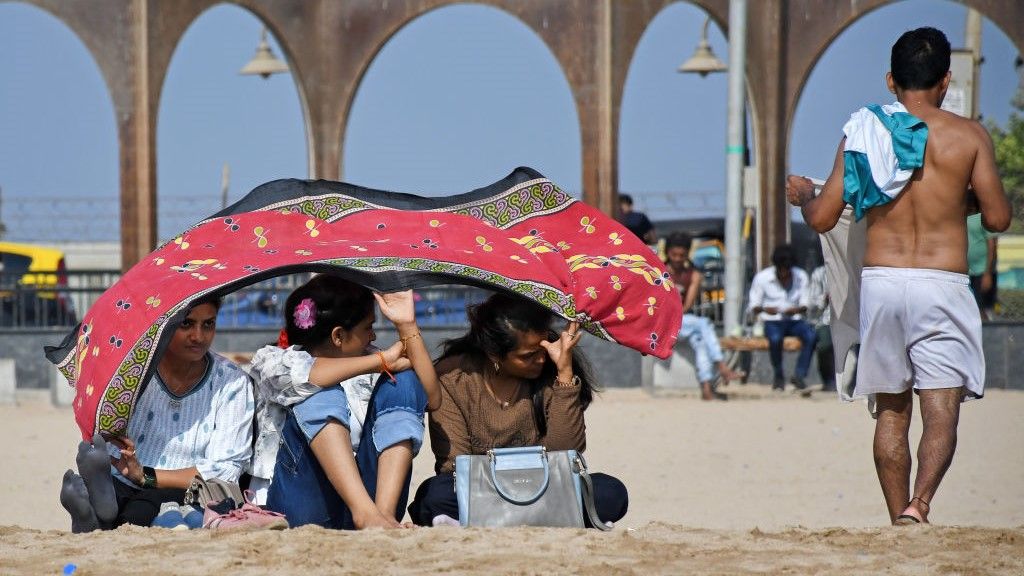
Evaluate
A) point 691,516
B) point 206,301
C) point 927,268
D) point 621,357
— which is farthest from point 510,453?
point 621,357

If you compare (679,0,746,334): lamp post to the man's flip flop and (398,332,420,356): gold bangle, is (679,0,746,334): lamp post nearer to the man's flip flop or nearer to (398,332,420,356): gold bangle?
the man's flip flop

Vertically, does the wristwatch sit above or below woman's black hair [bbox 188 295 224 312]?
below

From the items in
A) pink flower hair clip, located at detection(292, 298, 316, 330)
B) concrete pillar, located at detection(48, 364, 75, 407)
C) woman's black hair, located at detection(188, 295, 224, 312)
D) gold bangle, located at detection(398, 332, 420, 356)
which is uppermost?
woman's black hair, located at detection(188, 295, 224, 312)

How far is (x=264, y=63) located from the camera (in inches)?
953

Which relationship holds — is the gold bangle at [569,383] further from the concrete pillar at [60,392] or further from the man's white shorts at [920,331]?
the concrete pillar at [60,392]

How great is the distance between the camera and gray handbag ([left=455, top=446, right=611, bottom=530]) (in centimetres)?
561

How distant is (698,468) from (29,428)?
5.44 meters

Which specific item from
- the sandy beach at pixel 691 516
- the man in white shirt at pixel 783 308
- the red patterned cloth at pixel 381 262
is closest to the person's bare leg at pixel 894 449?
the sandy beach at pixel 691 516

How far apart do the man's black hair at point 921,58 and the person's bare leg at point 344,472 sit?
240cm

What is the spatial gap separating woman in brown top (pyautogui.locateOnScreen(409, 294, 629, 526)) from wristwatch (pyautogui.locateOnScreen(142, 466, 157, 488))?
0.93 meters

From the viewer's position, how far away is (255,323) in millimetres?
17812

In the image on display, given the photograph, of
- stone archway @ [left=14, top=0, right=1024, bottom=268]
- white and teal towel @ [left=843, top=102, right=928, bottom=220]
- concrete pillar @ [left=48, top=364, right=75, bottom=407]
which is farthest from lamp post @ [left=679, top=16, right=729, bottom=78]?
white and teal towel @ [left=843, top=102, right=928, bottom=220]

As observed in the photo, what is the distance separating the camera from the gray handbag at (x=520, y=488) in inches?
221

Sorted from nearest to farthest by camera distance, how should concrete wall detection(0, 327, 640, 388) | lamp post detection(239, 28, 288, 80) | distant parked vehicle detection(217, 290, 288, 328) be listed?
concrete wall detection(0, 327, 640, 388) → distant parked vehicle detection(217, 290, 288, 328) → lamp post detection(239, 28, 288, 80)
